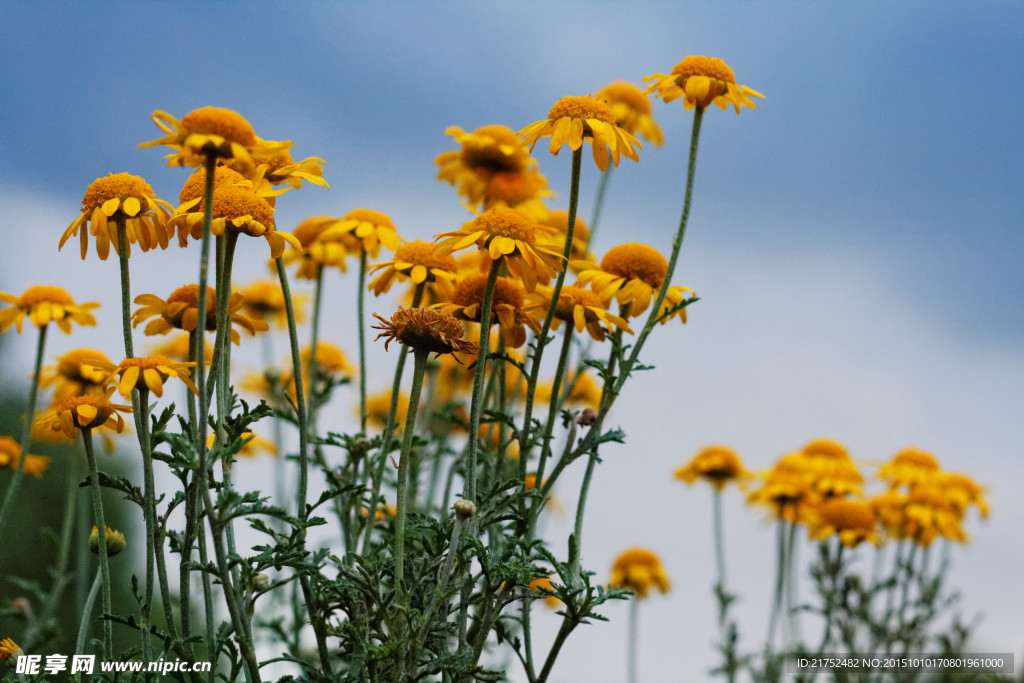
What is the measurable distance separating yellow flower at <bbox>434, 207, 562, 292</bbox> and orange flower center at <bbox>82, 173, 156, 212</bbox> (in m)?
0.91

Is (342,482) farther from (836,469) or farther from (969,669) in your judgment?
(969,669)

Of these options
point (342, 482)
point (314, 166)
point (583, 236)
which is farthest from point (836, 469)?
A: point (314, 166)

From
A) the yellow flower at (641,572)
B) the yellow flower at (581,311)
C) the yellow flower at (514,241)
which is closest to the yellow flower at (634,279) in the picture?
the yellow flower at (581,311)

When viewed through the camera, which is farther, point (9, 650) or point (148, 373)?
point (9, 650)

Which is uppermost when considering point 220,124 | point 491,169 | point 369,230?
point 491,169

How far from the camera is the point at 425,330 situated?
2.58m

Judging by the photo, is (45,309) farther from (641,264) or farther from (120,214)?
(641,264)

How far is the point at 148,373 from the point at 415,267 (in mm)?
983

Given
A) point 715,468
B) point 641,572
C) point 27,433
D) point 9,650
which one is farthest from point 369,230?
point 641,572

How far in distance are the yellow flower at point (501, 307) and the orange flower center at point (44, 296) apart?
1777 millimetres

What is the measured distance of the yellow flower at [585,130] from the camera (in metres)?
3.08

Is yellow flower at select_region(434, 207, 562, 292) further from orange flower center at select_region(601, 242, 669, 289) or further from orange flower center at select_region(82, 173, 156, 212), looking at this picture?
orange flower center at select_region(82, 173, 156, 212)

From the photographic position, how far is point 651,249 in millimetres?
3467

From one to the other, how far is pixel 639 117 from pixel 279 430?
2.83 meters
